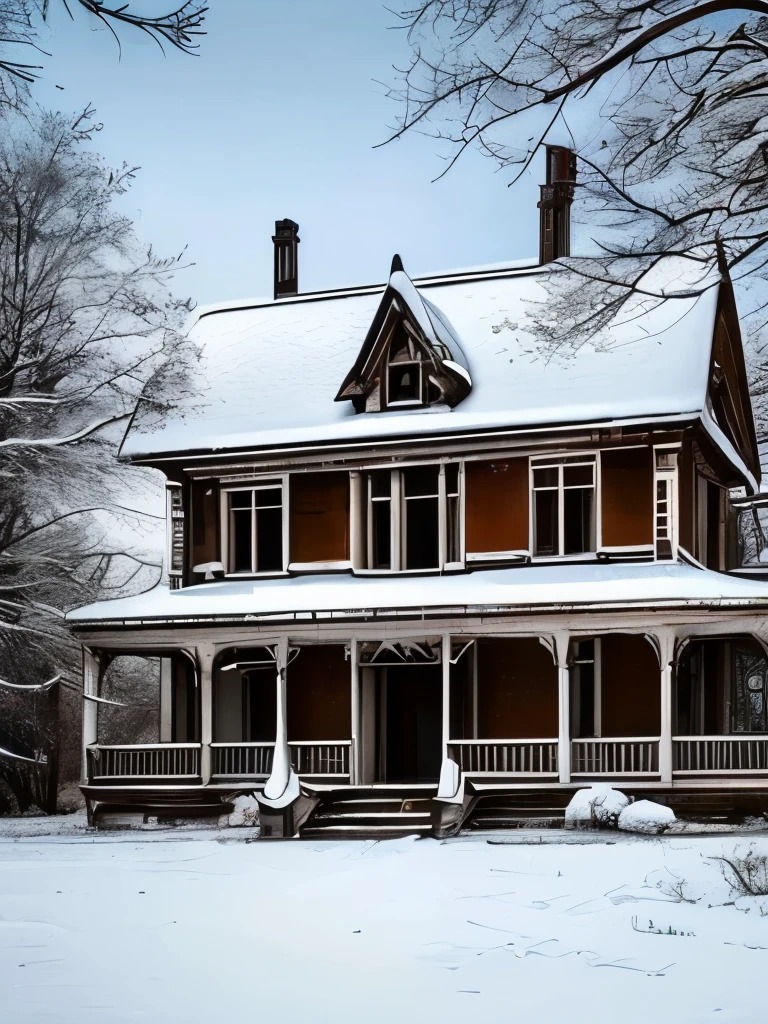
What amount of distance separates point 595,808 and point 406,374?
803 cm

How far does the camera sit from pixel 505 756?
70.1 feet

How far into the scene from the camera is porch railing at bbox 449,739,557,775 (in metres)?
21.3

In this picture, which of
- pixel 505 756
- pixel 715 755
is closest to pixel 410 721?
pixel 505 756

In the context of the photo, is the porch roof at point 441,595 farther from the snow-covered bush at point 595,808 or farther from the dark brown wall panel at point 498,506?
the snow-covered bush at point 595,808

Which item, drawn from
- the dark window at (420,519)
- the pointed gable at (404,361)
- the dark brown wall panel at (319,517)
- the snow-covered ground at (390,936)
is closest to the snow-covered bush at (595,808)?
the snow-covered ground at (390,936)

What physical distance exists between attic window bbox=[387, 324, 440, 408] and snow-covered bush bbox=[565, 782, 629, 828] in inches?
281

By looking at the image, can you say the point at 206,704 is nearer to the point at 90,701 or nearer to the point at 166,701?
the point at 90,701

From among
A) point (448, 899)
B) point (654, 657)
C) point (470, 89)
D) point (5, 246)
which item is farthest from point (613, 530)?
point (5, 246)

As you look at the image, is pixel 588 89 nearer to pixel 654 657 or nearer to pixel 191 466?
pixel 654 657

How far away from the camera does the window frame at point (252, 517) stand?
2458cm

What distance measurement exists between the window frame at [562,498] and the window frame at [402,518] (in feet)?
3.62

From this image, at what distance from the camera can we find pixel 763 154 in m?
14.1

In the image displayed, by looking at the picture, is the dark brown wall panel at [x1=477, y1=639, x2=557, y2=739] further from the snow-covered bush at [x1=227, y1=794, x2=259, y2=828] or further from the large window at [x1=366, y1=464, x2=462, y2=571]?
the snow-covered bush at [x1=227, y1=794, x2=259, y2=828]

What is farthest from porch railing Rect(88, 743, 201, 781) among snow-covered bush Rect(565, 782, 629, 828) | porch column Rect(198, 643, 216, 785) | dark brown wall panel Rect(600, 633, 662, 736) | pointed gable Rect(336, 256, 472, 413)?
dark brown wall panel Rect(600, 633, 662, 736)
